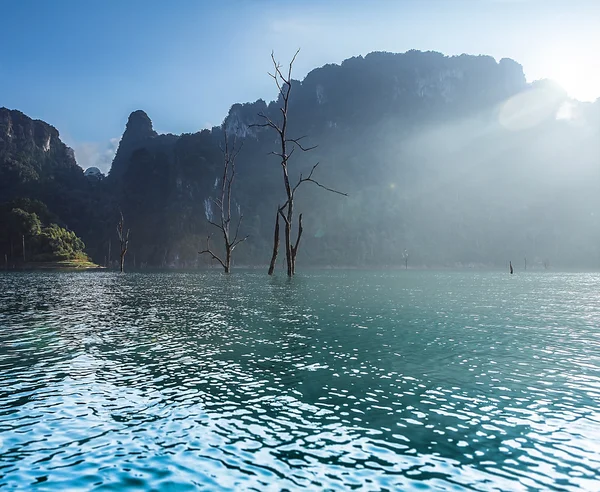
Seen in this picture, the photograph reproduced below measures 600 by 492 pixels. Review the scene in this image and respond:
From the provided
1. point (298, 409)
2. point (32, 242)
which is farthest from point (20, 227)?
point (298, 409)

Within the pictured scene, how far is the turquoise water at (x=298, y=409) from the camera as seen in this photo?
17.5ft

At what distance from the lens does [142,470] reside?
5.36 metres

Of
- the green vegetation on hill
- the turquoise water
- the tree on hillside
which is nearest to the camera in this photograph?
the turquoise water

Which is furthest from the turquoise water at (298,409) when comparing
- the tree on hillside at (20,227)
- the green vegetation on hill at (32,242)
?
the tree on hillside at (20,227)

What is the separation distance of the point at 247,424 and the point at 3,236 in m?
171

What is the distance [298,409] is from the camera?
7699mm

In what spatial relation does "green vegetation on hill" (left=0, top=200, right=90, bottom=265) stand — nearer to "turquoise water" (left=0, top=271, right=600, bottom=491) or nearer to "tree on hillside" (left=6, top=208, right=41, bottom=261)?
"tree on hillside" (left=6, top=208, right=41, bottom=261)

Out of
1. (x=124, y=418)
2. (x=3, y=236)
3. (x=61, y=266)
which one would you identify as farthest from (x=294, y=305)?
(x=3, y=236)

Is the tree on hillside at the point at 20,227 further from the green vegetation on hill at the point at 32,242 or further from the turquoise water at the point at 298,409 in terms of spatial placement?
the turquoise water at the point at 298,409

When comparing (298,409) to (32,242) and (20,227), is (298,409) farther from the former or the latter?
(20,227)

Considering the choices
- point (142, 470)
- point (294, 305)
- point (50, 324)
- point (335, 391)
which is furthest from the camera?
point (294, 305)

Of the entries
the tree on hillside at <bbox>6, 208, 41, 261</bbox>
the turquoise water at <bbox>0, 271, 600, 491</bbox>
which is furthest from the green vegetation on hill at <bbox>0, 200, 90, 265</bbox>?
the turquoise water at <bbox>0, 271, 600, 491</bbox>

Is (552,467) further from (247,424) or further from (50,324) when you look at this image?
(50,324)

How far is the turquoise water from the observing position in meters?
5.33
